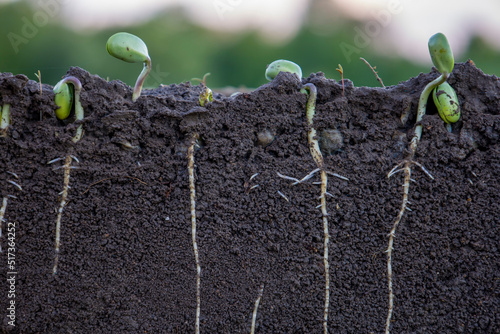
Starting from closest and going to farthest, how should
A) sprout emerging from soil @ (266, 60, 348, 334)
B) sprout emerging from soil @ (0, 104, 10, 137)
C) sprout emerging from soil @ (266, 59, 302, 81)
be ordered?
sprout emerging from soil @ (0, 104, 10, 137), sprout emerging from soil @ (266, 60, 348, 334), sprout emerging from soil @ (266, 59, 302, 81)

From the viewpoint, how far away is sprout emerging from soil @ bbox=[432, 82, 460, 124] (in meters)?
1.27

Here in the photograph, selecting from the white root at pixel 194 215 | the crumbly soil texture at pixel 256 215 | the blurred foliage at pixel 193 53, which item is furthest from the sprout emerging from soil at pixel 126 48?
the blurred foliage at pixel 193 53

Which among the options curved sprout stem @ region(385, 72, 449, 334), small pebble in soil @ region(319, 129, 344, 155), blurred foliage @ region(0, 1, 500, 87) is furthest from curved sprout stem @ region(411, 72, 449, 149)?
blurred foliage @ region(0, 1, 500, 87)

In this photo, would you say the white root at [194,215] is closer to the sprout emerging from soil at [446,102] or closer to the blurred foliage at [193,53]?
the sprout emerging from soil at [446,102]

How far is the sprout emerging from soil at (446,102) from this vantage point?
1274 mm

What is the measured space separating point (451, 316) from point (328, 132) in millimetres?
730

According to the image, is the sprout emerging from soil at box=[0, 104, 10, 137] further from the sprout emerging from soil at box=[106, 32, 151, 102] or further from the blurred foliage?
the blurred foliage

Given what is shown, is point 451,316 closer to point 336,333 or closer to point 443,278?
point 443,278

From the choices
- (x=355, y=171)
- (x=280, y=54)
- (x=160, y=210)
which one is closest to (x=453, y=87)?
(x=355, y=171)

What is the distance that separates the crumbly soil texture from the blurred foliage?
6.05 m

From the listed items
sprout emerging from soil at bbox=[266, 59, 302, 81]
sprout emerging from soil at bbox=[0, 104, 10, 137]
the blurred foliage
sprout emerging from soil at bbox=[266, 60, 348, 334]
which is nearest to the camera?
sprout emerging from soil at bbox=[0, 104, 10, 137]

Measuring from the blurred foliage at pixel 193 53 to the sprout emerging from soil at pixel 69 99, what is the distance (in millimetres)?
6013

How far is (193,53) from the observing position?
26.9 feet

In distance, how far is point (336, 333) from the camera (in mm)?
1332
